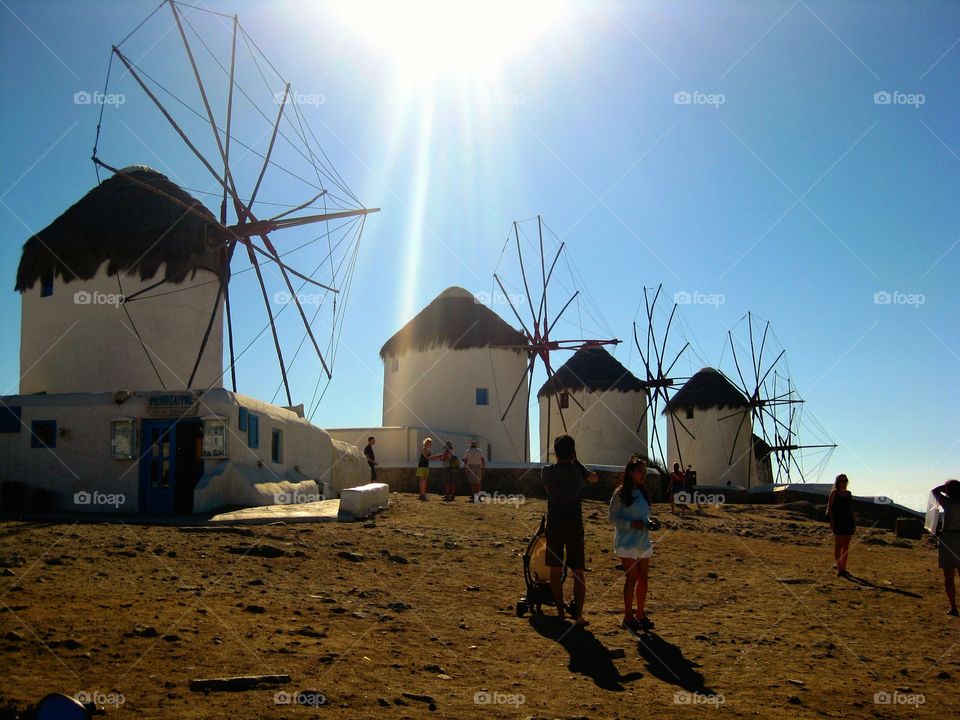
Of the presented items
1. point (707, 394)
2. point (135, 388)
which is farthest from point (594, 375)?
point (135, 388)

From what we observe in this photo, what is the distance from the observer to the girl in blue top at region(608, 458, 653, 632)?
7.66 m

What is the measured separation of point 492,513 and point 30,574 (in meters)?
9.71

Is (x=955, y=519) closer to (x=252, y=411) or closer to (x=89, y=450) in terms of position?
(x=252, y=411)

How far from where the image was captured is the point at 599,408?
39.1m

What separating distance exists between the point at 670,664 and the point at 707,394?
35.1 metres

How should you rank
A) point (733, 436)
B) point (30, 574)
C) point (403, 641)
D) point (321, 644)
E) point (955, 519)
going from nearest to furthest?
1. point (321, 644)
2. point (403, 641)
3. point (30, 574)
4. point (955, 519)
5. point (733, 436)

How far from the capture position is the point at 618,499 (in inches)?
309

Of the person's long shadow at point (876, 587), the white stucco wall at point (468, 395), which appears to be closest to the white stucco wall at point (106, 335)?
the white stucco wall at point (468, 395)

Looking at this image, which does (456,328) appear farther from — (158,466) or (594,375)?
(158,466)

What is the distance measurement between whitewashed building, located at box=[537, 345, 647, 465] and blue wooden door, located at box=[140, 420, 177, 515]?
24.0 m

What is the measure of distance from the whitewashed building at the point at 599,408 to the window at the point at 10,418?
25.0 metres

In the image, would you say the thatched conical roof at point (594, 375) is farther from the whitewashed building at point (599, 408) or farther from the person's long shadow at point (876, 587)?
the person's long shadow at point (876, 587)

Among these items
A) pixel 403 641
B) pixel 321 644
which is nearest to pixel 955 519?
pixel 403 641

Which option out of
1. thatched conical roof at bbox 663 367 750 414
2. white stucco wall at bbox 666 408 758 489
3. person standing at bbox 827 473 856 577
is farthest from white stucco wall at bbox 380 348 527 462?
person standing at bbox 827 473 856 577
